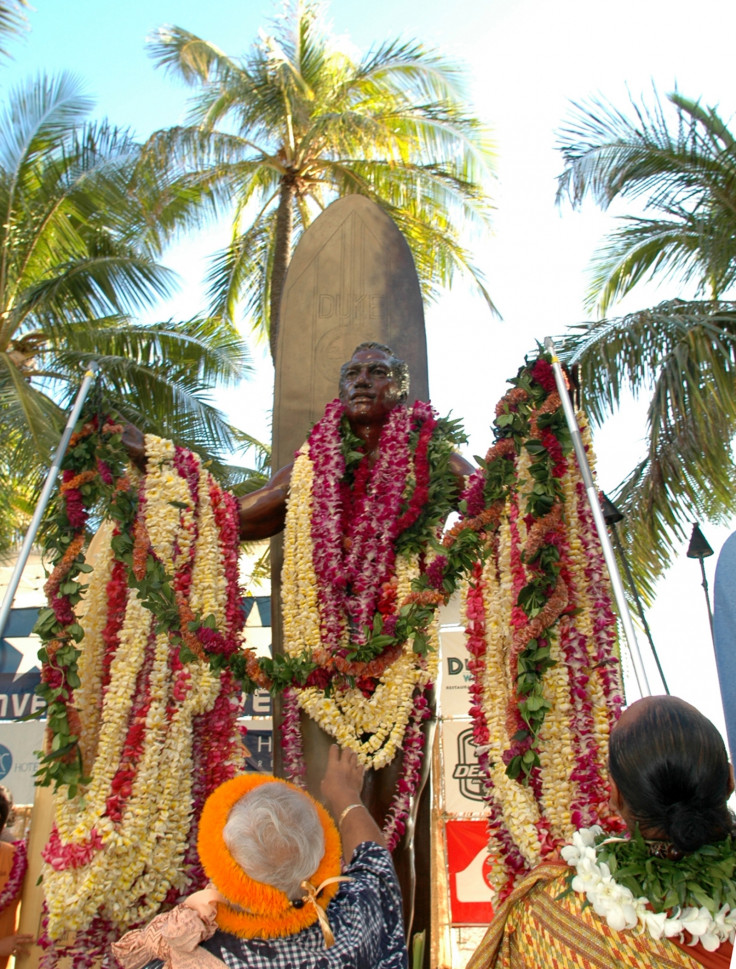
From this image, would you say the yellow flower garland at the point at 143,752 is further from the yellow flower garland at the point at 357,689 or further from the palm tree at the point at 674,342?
the palm tree at the point at 674,342

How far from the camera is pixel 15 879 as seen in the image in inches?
156

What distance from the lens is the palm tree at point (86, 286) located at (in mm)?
12008

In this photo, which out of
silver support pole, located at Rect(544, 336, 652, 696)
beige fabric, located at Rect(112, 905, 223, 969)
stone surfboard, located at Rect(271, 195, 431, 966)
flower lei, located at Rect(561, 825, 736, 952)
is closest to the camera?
flower lei, located at Rect(561, 825, 736, 952)

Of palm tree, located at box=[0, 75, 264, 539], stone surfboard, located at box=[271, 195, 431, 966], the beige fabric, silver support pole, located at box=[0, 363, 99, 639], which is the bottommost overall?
the beige fabric

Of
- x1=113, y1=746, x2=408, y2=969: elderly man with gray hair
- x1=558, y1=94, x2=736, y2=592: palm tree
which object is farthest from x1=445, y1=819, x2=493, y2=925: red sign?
x1=113, y1=746, x2=408, y2=969: elderly man with gray hair

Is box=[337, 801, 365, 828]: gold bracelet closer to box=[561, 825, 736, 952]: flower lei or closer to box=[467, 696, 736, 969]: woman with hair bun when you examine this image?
box=[467, 696, 736, 969]: woman with hair bun

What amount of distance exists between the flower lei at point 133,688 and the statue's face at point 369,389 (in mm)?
734

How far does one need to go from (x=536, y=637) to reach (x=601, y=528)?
0.45 metres

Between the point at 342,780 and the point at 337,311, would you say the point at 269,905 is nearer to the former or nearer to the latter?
the point at 342,780

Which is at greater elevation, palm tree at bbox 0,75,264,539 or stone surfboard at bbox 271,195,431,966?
palm tree at bbox 0,75,264,539

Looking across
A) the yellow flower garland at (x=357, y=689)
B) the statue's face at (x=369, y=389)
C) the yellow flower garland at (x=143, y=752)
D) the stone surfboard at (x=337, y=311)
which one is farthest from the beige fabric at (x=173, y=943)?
the stone surfboard at (x=337, y=311)

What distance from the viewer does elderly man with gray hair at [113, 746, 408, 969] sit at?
81.1 inches

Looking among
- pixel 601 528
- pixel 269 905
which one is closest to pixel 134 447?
pixel 601 528

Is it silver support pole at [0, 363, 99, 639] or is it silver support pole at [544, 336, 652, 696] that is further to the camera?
silver support pole at [0, 363, 99, 639]
